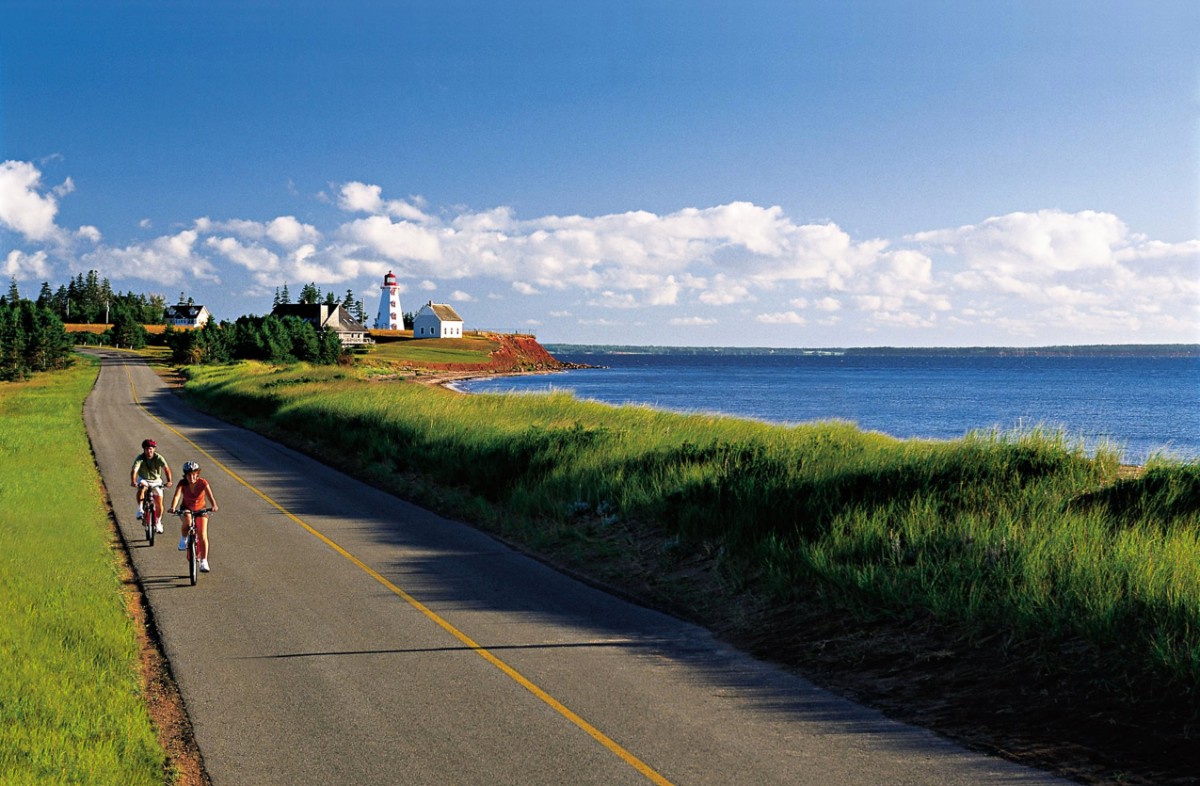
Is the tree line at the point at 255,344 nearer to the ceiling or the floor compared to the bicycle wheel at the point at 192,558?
nearer to the ceiling

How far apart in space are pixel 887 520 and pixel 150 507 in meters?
13.3

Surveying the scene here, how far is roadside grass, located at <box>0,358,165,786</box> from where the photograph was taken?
7.53m

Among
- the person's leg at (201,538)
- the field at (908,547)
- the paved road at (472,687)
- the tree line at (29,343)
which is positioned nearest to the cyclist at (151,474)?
the paved road at (472,687)

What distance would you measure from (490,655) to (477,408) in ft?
78.2

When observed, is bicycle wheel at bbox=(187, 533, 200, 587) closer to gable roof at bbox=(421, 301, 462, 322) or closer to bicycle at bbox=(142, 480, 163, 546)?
bicycle at bbox=(142, 480, 163, 546)

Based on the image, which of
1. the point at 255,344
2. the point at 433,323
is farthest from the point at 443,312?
the point at 255,344

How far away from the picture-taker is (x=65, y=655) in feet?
33.1

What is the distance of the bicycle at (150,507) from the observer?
17.4m

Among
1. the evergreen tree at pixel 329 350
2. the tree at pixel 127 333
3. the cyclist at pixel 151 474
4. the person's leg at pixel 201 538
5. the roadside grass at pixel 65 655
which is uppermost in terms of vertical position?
the tree at pixel 127 333

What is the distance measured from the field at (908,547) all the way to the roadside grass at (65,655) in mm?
6858

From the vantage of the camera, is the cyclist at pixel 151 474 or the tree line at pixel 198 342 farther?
the tree line at pixel 198 342

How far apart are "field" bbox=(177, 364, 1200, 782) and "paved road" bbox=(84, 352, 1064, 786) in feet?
3.30

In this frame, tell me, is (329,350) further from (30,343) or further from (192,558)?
(192,558)

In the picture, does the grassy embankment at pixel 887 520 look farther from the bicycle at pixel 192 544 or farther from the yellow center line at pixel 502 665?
the bicycle at pixel 192 544
